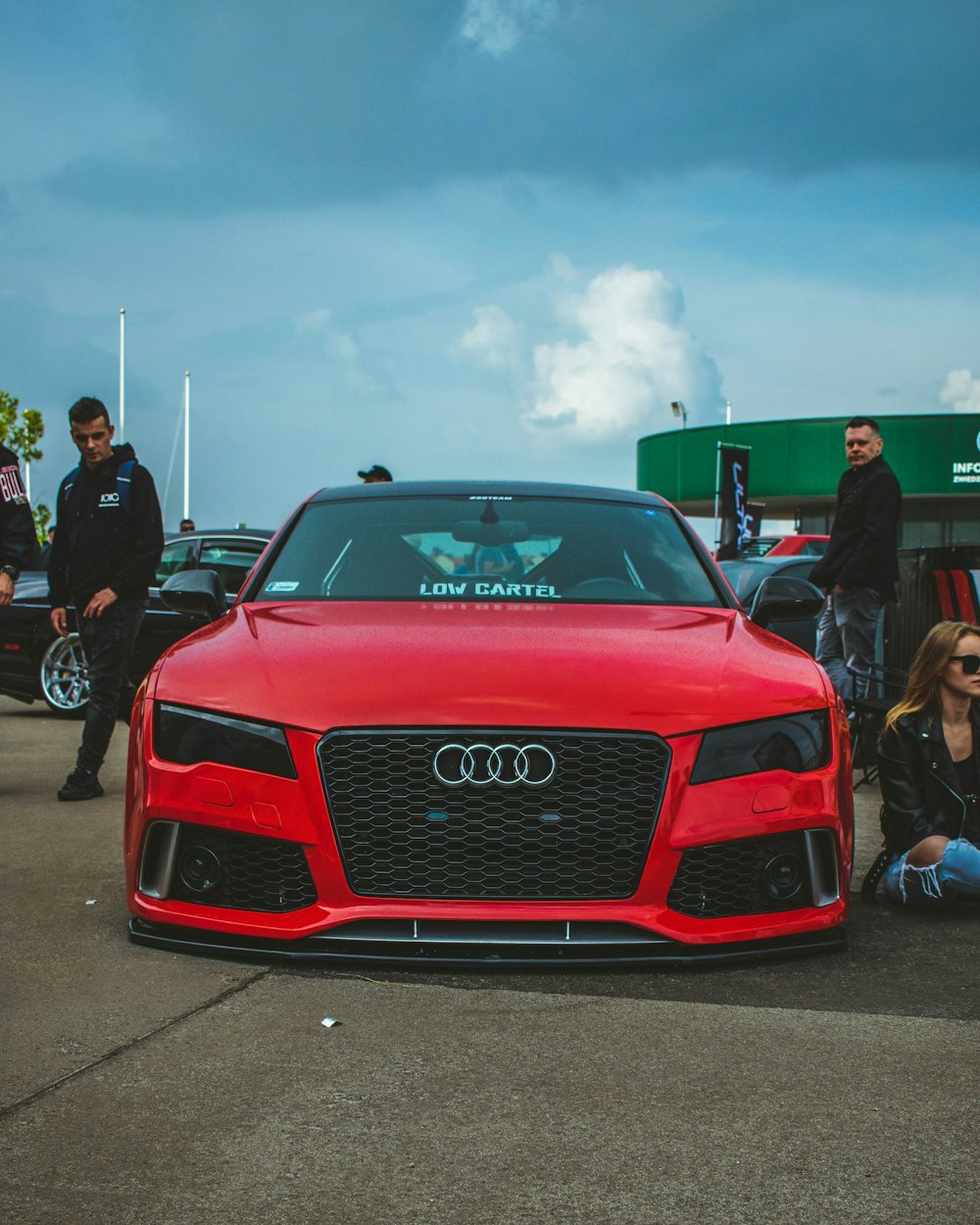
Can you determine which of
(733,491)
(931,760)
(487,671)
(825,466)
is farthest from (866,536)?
(825,466)

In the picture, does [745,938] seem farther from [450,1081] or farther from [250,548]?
[250,548]

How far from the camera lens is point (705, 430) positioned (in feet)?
159

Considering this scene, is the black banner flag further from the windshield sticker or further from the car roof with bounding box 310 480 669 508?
the windshield sticker

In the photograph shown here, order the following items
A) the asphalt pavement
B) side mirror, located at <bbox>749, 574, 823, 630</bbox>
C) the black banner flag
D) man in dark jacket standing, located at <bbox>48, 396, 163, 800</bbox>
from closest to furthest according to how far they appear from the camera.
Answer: the asphalt pavement
side mirror, located at <bbox>749, 574, 823, 630</bbox>
man in dark jacket standing, located at <bbox>48, 396, 163, 800</bbox>
the black banner flag

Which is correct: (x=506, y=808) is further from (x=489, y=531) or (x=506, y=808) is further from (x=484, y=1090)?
(x=489, y=531)

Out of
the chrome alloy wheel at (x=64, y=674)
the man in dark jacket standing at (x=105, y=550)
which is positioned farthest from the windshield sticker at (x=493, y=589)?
the chrome alloy wheel at (x=64, y=674)

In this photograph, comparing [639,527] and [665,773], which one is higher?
[639,527]

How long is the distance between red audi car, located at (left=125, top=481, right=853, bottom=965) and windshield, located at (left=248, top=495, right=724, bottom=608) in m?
0.76

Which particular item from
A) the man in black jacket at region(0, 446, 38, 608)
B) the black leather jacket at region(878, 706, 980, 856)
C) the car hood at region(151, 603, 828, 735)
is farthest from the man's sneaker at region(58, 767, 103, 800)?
the black leather jacket at region(878, 706, 980, 856)

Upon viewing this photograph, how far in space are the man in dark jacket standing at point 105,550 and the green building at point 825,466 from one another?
35892 mm

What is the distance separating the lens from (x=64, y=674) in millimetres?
11961

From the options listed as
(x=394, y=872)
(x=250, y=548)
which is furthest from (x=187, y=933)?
(x=250, y=548)

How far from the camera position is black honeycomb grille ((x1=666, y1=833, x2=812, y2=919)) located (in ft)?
12.8

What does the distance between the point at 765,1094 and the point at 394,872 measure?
45.2 inches
